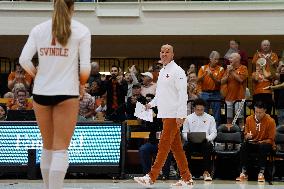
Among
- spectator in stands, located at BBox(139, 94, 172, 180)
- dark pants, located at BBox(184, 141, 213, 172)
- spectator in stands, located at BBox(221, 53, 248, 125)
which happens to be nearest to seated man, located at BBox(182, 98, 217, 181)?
dark pants, located at BBox(184, 141, 213, 172)

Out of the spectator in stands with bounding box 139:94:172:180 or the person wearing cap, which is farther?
the person wearing cap

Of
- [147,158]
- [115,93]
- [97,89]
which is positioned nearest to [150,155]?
[147,158]

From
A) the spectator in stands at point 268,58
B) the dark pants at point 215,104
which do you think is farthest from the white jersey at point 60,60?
the spectator in stands at point 268,58

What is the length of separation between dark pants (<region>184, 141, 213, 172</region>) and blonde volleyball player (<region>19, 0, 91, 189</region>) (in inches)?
267

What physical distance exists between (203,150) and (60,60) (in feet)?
23.0

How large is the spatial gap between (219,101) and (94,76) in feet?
10.1

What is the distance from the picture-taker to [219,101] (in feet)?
50.4

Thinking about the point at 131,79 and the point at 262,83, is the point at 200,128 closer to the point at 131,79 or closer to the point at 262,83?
the point at 262,83

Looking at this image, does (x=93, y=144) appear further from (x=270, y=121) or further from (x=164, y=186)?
(x=270, y=121)

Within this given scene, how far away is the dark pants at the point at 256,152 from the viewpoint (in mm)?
13164

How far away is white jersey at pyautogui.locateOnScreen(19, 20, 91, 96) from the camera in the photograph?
6992 millimetres

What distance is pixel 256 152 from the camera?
527 inches

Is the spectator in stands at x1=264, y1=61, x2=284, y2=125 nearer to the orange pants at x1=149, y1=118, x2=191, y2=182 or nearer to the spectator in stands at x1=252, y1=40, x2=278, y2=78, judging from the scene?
the spectator in stands at x1=252, y1=40, x2=278, y2=78

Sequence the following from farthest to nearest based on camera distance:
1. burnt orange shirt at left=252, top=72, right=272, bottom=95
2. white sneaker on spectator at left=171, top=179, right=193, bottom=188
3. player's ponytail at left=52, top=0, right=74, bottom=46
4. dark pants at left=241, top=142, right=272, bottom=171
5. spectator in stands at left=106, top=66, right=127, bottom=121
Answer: burnt orange shirt at left=252, top=72, right=272, bottom=95 → spectator in stands at left=106, top=66, right=127, bottom=121 → dark pants at left=241, top=142, right=272, bottom=171 → white sneaker on spectator at left=171, top=179, right=193, bottom=188 → player's ponytail at left=52, top=0, right=74, bottom=46
